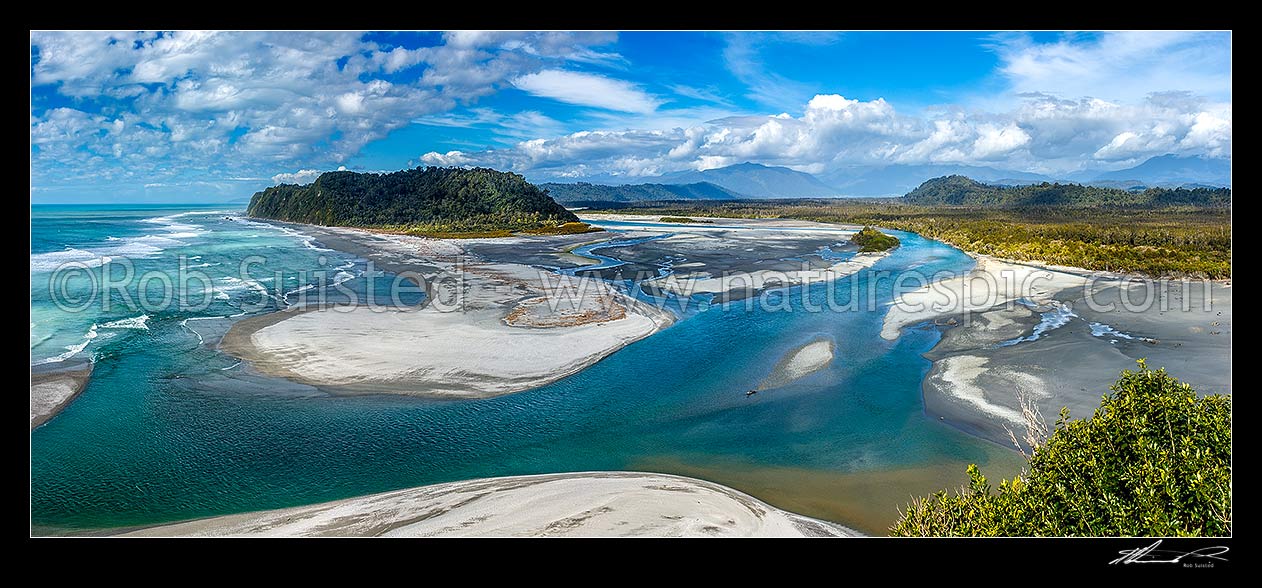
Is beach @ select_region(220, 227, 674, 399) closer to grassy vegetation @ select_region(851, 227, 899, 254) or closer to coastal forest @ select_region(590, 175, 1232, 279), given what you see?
coastal forest @ select_region(590, 175, 1232, 279)

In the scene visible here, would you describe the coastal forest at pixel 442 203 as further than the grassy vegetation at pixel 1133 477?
Yes

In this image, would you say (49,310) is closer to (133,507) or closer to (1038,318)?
(133,507)

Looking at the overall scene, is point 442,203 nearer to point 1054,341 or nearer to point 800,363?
point 800,363

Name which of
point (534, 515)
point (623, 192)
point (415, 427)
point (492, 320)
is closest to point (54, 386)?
point (415, 427)

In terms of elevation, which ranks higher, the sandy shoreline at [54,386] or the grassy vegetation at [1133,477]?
the grassy vegetation at [1133,477]

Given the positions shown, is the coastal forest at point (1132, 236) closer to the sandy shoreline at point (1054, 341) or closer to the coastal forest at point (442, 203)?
the sandy shoreline at point (1054, 341)
